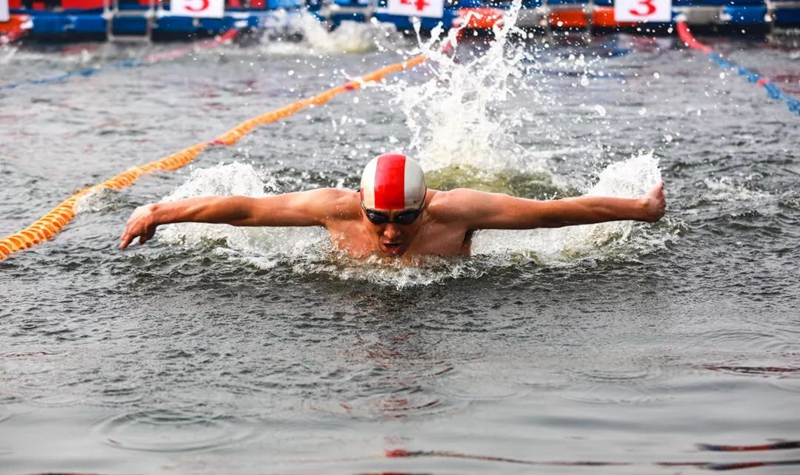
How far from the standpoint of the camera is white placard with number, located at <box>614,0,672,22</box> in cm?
1966

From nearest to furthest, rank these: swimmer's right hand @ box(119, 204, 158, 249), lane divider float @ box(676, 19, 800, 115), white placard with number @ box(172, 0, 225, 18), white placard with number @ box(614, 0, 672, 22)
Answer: swimmer's right hand @ box(119, 204, 158, 249) → lane divider float @ box(676, 19, 800, 115) → white placard with number @ box(614, 0, 672, 22) → white placard with number @ box(172, 0, 225, 18)

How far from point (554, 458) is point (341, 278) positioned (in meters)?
2.52

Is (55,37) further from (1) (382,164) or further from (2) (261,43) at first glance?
(1) (382,164)

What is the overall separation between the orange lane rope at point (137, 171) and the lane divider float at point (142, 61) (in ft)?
12.9

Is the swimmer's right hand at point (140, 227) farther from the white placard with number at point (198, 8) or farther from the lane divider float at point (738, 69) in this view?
the white placard with number at point (198, 8)

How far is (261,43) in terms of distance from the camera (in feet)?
66.8

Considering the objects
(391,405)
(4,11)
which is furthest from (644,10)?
(391,405)

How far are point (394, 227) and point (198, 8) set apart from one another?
1615 centimetres

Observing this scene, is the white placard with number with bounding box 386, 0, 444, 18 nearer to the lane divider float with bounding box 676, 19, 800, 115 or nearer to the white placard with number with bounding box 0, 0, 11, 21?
the lane divider float with bounding box 676, 19, 800, 115

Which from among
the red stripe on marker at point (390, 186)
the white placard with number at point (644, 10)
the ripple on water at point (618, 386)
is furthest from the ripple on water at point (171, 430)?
the white placard with number at point (644, 10)

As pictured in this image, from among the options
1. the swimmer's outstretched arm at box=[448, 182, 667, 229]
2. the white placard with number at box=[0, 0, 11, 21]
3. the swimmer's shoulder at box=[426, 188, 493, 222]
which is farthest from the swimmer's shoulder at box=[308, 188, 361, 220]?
the white placard with number at box=[0, 0, 11, 21]

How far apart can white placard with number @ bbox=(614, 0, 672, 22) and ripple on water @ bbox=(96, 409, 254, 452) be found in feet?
54.0

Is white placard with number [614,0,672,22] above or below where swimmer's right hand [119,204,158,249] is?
above

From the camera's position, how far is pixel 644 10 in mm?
19906
